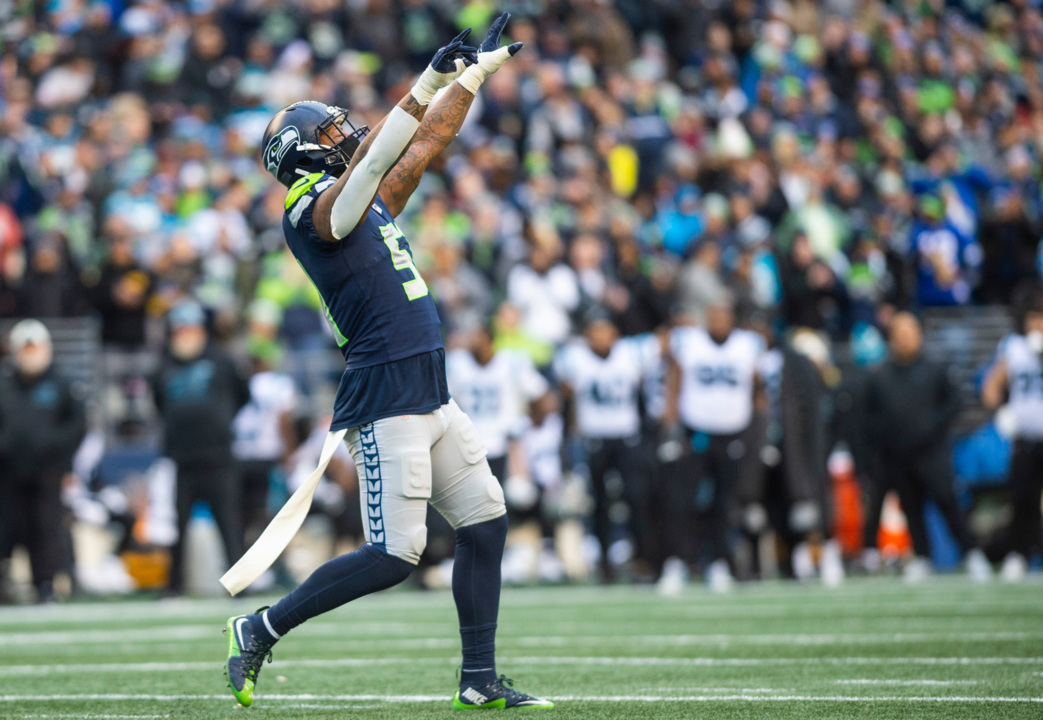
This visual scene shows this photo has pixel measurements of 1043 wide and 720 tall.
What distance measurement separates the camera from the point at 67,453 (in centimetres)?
1282

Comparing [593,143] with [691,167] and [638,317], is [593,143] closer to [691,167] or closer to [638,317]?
[691,167]

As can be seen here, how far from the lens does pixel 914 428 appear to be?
45.4 feet

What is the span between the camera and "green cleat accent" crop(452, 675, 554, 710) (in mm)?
5473

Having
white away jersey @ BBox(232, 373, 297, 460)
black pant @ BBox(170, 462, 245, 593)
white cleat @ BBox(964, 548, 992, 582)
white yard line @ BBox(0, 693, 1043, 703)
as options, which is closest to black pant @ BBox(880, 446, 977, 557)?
white cleat @ BBox(964, 548, 992, 582)

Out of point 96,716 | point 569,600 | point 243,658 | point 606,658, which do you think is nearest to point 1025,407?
point 569,600

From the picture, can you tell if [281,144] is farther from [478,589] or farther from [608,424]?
[608,424]

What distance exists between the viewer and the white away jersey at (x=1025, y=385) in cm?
1350

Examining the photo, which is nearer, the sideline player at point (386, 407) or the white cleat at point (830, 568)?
the sideline player at point (386, 407)

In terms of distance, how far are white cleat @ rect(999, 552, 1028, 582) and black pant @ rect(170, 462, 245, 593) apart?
5916mm

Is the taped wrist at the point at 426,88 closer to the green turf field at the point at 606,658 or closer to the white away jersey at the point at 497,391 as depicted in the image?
the green turf field at the point at 606,658

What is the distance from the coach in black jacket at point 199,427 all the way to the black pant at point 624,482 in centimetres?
299

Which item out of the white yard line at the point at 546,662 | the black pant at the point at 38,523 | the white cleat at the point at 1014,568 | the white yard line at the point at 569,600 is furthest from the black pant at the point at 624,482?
the white yard line at the point at 546,662

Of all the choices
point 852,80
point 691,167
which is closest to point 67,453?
point 691,167

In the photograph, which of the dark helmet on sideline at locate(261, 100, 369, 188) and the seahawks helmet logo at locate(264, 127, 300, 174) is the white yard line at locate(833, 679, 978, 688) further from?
the seahawks helmet logo at locate(264, 127, 300, 174)
